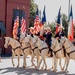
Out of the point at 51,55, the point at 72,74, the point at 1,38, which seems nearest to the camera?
the point at 72,74

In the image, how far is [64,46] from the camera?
1647 centimetres

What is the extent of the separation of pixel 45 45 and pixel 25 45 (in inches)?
67.3

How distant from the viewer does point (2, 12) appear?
1320 inches

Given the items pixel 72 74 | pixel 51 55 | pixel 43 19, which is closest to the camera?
pixel 72 74

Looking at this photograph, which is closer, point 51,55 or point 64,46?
point 64,46

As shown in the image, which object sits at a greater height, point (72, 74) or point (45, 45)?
point (45, 45)

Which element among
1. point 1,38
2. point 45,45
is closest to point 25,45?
point 45,45

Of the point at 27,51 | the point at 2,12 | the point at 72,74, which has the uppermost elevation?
the point at 2,12

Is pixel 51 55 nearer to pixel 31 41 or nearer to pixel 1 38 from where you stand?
pixel 31 41

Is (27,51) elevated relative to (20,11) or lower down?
lower down

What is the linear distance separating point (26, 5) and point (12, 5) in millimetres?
1934

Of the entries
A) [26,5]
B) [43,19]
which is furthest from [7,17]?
[43,19]

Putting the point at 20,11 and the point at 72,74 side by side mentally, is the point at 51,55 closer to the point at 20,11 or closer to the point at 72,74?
the point at 72,74

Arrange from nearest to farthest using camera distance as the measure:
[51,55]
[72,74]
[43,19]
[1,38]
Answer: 1. [72,74]
2. [51,55]
3. [43,19]
4. [1,38]
